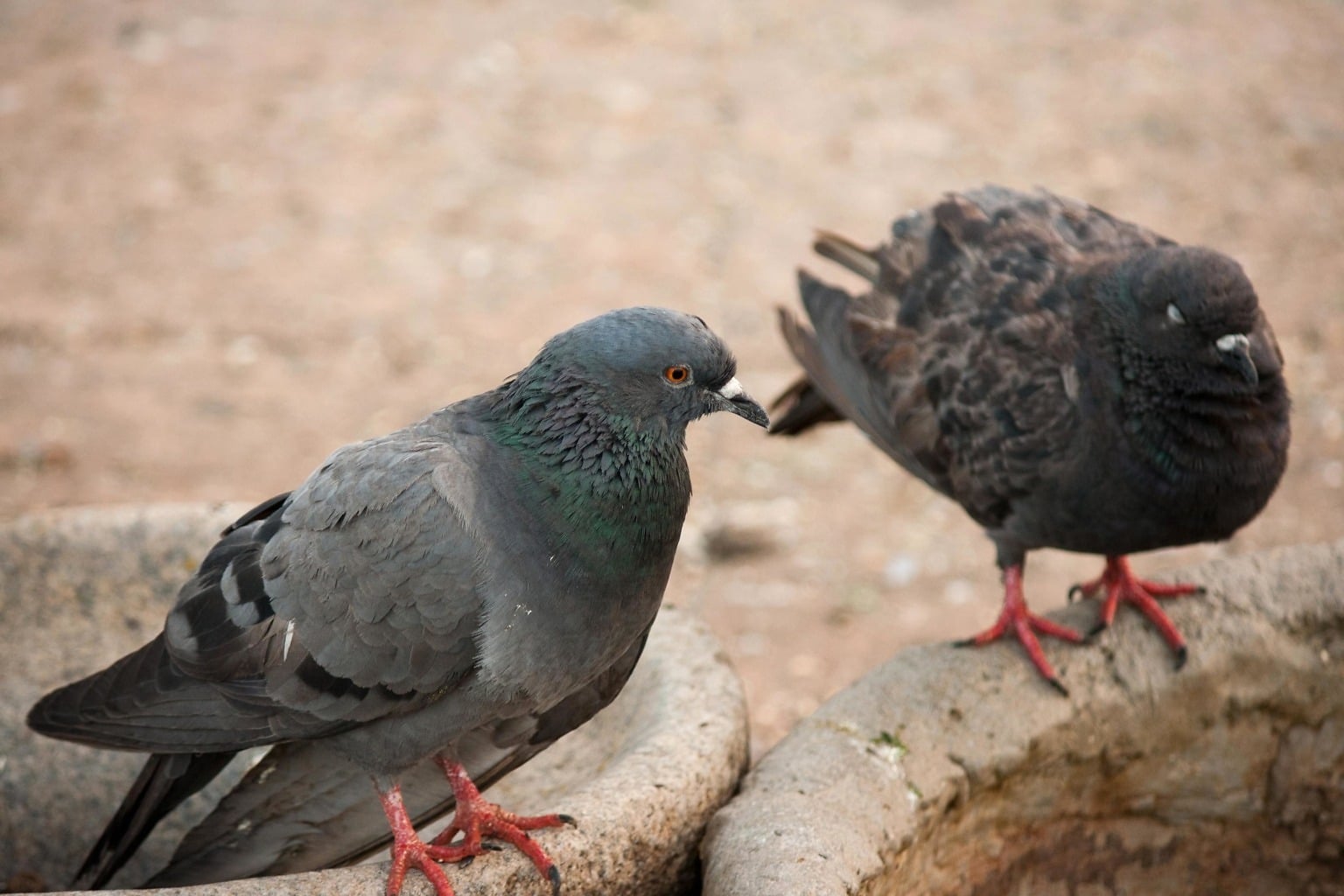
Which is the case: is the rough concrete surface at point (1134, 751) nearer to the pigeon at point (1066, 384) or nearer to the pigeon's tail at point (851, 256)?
the pigeon at point (1066, 384)

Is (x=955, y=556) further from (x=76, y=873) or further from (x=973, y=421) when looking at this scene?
(x=76, y=873)

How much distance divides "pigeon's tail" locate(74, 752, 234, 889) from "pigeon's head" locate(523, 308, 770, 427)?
1280 millimetres

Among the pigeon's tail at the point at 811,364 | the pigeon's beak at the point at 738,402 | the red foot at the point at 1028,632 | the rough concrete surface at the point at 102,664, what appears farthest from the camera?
the pigeon's tail at the point at 811,364

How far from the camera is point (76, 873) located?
3682 millimetres

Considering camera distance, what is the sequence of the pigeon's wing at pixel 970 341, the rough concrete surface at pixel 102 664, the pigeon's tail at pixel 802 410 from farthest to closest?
the pigeon's tail at pixel 802 410, the pigeon's wing at pixel 970 341, the rough concrete surface at pixel 102 664

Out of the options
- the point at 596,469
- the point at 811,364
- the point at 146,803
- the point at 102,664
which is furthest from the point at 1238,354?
the point at 102,664

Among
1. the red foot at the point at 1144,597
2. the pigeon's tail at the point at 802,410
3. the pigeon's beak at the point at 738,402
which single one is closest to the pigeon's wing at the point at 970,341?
the pigeon's tail at the point at 802,410

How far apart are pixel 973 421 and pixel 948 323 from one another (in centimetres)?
36

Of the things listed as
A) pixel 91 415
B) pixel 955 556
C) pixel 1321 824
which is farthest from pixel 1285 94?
pixel 91 415

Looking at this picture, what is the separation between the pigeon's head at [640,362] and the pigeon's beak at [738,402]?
0.04 metres

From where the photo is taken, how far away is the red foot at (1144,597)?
3.68 metres

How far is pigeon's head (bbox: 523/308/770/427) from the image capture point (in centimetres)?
304

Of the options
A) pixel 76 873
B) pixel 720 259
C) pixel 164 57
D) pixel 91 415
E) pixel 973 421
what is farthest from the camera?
pixel 164 57

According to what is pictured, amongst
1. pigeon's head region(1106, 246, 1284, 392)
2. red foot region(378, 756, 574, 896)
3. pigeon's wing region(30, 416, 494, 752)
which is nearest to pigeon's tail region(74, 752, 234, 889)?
pigeon's wing region(30, 416, 494, 752)
